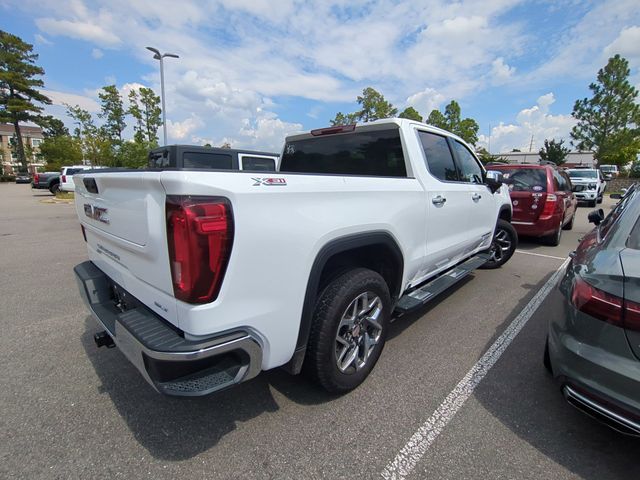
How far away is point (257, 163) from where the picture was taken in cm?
810

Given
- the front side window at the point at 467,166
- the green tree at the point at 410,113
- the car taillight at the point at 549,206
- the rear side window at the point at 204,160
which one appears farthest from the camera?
the green tree at the point at 410,113

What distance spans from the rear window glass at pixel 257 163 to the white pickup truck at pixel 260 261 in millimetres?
4934

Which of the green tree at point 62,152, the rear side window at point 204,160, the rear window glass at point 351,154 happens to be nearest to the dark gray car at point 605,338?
the rear window glass at point 351,154

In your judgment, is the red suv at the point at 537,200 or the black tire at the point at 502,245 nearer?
the black tire at the point at 502,245

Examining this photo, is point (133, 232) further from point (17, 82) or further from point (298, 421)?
Answer: point (17, 82)

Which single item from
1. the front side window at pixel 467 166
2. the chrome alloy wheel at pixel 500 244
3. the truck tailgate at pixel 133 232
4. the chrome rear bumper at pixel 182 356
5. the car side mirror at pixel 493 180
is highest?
the front side window at pixel 467 166

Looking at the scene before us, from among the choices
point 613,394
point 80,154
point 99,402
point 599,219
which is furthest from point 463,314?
point 80,154

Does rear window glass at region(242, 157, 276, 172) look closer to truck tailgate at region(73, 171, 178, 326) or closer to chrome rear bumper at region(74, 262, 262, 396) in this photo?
truck tailgate at region(73, 171, 178, 326)

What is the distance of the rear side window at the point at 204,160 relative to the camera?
696 cm

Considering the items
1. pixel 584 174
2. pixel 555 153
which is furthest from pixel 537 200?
pixel 555 153

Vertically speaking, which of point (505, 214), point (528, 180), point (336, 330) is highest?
point (528, 180)

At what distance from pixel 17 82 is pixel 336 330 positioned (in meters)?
64.6

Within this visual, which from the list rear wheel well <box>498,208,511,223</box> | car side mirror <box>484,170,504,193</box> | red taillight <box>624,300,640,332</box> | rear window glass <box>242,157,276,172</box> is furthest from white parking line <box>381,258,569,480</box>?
rear window glass <box>242,157,276,172</box>

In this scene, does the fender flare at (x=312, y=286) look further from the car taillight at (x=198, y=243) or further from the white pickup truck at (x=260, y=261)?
the car taillight at (x=198, y=243)
